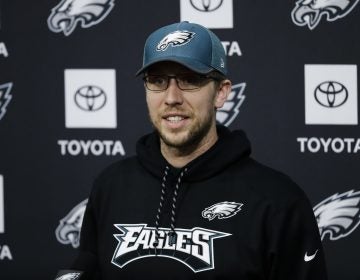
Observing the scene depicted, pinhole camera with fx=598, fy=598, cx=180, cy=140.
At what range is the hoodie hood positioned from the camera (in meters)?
1.15

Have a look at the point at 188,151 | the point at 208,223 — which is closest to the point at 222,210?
the point at 208,223

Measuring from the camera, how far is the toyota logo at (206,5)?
190cm

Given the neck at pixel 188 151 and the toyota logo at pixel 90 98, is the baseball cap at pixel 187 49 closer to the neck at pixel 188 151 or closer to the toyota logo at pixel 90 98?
the neck at pixel 188 151

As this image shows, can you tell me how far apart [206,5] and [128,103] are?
0.40 meters

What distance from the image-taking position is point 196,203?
1138mm

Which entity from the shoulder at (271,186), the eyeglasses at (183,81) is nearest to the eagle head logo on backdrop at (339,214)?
the shoulder at (271,186)

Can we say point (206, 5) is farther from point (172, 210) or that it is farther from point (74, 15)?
point (172, 210)

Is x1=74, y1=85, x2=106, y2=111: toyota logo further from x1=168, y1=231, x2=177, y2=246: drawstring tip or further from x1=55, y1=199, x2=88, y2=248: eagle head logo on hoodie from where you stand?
x1=168, y1=231, x2=177, y2=246: drawstring tip

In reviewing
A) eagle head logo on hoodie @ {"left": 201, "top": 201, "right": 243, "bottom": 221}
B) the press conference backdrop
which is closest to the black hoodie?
eagle head logo on hoodie @ {"left": 201, "top": 201, "right": 243, "bottom": 221}

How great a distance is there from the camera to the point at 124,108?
197cm

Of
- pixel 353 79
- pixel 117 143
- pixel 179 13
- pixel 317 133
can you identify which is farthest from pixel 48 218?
pixel 353 79

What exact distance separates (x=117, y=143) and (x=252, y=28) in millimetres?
576

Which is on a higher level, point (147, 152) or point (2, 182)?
point (147, 152)

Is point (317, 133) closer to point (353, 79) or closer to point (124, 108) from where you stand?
point (353, 79)
